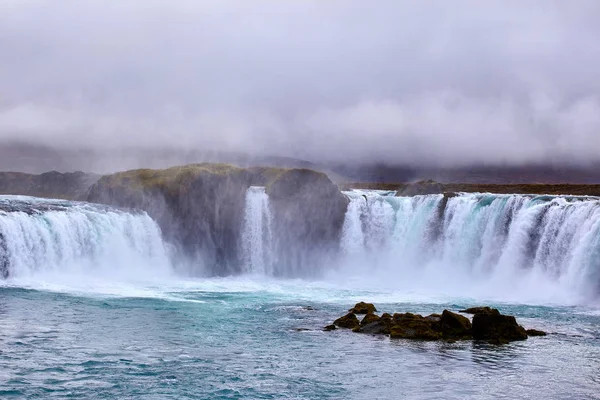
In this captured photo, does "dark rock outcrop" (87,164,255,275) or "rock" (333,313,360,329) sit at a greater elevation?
"dark rock outcrop" (87,164,255,275)

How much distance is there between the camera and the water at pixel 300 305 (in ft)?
65.9

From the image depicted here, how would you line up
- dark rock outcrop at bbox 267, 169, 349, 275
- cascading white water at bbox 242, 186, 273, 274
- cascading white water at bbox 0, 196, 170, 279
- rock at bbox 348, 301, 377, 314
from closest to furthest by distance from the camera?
rock at bbox 348, 301, 377, 314 < cascading white water at bbox 0, 196, 170, 279 < cascading white water at bbox 242, 186, 273, 274 < dark rock outcrop at bbox 267, 169, 349, 275

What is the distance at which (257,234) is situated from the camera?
5978cm

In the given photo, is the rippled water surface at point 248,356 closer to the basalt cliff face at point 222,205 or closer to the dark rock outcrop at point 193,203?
the dark rock outcrop at point 193,203

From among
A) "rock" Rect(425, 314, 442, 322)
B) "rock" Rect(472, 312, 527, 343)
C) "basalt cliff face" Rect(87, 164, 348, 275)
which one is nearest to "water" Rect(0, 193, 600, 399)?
"rock" Rect(472, 312, 527, 343)

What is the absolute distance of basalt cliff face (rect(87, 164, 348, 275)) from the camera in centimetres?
5744

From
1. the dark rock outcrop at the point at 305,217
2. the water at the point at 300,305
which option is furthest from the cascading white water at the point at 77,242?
the dark rock outcrop at the point at 305,217

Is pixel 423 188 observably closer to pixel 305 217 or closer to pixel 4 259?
pixel 305 217

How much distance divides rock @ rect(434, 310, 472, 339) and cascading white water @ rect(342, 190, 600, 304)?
16.4 meters

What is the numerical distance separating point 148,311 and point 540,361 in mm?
17542

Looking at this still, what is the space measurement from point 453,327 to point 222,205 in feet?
112

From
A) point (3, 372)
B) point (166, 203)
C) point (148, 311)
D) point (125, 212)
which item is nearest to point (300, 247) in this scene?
point (166, 203)

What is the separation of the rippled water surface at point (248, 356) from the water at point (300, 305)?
9cm

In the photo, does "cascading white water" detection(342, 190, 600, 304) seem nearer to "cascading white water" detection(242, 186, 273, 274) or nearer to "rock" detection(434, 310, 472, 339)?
"cascading white water" detection(242, 186, 273, 274)
